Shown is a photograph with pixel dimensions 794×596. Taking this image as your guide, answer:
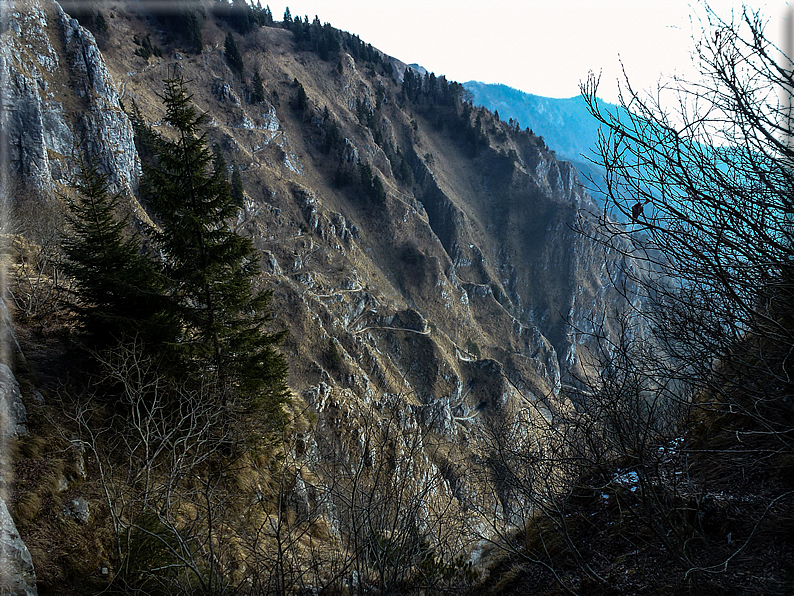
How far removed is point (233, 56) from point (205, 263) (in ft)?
253

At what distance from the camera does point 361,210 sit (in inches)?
2781

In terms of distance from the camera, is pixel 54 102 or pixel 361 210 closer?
pixel 54 102

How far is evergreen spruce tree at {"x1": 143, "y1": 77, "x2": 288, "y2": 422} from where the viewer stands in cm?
1164

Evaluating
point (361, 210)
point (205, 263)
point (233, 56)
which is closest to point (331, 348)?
point (205, 263)

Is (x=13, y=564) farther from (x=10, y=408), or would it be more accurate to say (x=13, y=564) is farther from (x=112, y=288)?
(x=112, y=288)

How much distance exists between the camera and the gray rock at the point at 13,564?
5969 mm

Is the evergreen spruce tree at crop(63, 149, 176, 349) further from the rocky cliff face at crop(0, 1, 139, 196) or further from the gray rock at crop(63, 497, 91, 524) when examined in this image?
the rocky cliff face at crop(0, 1, 139, 196)

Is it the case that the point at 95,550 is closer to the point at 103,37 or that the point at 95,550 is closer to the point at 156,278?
the point at 156,278

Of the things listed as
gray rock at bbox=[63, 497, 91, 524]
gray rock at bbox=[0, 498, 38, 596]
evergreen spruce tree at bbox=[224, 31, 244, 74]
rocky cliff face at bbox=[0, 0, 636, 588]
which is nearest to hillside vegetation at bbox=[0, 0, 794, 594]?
gray rock at bbox=[63, 497, 91, 524]

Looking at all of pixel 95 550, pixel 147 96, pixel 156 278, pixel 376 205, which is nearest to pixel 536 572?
pixel 95 550

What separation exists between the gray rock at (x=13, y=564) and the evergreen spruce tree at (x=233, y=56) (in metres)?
82.6

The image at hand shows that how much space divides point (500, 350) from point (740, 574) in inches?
2456

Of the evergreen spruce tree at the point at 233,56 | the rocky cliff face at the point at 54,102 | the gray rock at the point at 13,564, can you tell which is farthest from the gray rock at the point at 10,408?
the evergreen spruce tree at the point at 233,56

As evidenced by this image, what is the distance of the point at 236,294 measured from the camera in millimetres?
12969
